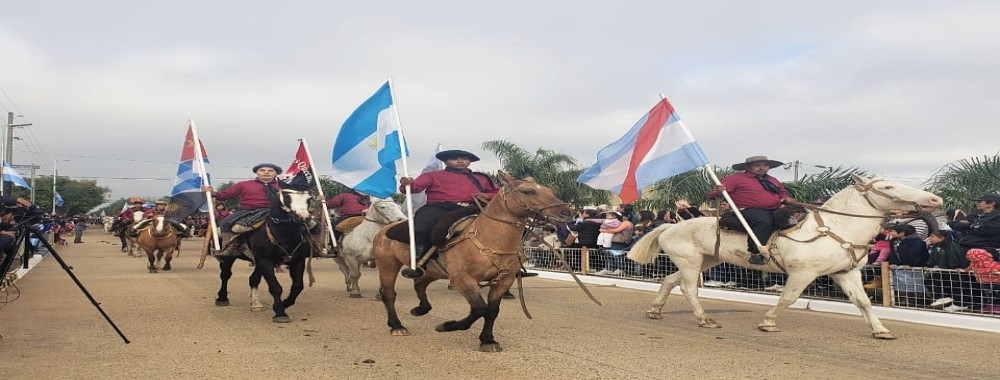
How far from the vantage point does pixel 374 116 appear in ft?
33.5

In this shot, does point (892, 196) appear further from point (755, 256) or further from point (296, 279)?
point (296, 279)

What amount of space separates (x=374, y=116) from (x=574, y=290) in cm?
595

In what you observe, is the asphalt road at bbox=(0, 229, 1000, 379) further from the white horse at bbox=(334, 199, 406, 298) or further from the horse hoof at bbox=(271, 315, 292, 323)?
the white horse at bbox=(334, 199, 406, 298)

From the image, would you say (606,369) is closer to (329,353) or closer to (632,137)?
(329,353)

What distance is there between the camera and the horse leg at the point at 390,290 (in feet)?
28.0

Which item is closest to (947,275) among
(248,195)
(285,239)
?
(285,239)

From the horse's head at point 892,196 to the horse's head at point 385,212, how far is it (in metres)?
7.17

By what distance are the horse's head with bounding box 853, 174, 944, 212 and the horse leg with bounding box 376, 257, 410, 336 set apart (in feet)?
17.9

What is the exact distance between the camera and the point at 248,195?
11336 millimetres

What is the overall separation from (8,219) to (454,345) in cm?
633

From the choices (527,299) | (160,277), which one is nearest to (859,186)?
(527,299)

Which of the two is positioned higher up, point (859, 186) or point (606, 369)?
point (859, 186)

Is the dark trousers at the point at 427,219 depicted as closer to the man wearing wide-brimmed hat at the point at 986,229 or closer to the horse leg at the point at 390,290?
the horse leg at the point at 390,290

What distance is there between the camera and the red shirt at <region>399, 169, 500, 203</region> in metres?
8.81
